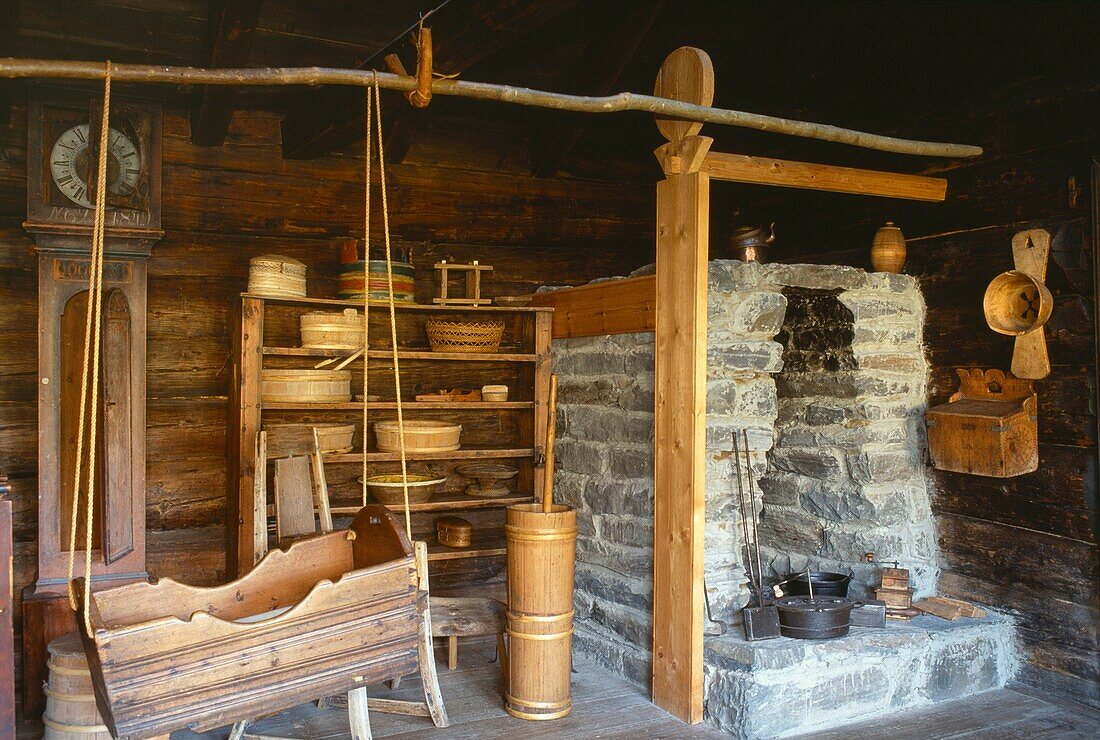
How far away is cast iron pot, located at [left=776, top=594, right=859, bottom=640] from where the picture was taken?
11.8ft

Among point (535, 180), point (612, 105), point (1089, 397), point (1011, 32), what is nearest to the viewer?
point (612, 105)

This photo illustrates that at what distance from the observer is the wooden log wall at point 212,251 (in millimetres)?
4016

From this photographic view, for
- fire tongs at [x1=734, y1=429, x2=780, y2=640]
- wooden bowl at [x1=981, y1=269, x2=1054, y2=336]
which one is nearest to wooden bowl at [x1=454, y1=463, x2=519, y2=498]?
fire tongs at [x1=734, y1=429, x2=780, y2=640]

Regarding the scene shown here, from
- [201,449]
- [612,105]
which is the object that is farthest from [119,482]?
[612,105]

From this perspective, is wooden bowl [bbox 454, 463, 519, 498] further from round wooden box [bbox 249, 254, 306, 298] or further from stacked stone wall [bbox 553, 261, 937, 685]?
round wooden box [bbox 249, 254, 306, 298]

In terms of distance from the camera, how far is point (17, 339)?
13.1ft

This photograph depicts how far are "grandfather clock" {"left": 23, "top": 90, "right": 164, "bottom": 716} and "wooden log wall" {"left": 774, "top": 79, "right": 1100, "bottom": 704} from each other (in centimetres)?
350

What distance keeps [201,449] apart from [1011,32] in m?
4.01

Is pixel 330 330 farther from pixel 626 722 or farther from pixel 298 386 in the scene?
pixel 626 722

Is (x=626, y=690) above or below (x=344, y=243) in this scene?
below

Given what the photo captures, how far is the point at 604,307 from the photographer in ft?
14.0

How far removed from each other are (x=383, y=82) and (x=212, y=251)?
6.66 ft

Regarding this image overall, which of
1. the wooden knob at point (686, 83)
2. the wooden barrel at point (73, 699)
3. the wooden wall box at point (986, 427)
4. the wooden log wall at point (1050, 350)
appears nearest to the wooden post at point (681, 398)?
the wooden knob at point (686, 83)

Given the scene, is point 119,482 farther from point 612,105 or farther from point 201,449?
point 612,105
